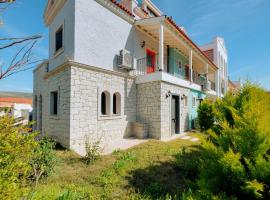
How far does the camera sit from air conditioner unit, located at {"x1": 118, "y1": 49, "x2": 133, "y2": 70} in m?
9.79

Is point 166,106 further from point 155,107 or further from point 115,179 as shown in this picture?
point 115,179

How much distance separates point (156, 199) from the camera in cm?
387

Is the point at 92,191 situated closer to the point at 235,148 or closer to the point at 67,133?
the point at 235,148

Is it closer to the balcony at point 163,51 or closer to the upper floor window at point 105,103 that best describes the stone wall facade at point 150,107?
the balcony at point 163,51

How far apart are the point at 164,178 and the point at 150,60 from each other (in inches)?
384

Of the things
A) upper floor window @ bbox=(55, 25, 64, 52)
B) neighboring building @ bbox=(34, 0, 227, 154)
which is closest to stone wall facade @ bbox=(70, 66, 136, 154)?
neighboring building @ bbox=(34, 0, 227, 154)

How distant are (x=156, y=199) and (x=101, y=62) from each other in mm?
7175

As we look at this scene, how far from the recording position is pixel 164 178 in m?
5.05

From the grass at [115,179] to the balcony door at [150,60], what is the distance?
7.74m

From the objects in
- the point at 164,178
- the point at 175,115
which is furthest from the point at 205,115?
the point at 164,178

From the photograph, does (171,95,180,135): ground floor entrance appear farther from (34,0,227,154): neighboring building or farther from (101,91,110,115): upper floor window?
(101,91,110,115): upper floor window

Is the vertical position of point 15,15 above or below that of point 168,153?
above

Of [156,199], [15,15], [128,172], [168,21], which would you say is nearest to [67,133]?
[128,172]

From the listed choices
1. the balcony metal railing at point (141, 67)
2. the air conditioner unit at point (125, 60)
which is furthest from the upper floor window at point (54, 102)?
the balcony metal railing at point (141, 67)
